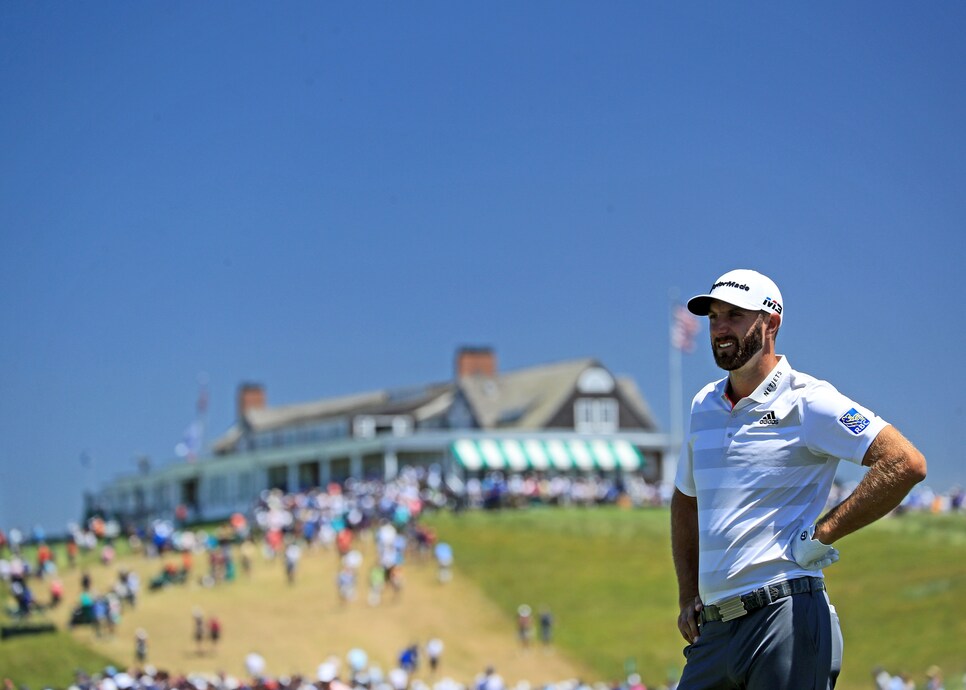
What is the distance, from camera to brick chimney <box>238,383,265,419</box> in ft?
331

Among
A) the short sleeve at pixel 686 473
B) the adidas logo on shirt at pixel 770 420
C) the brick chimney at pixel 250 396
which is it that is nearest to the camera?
the adidas logo on shirt at pixel 770 420

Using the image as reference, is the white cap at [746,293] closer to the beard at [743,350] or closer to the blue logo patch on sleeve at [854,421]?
the beard at [743,350]

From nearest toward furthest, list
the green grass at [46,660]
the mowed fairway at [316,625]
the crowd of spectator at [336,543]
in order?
the green grass at [46,660] → the mowed fairway at [316,625] → the crowd of spectator at [336,543]

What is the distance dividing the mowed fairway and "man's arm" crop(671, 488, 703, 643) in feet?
104

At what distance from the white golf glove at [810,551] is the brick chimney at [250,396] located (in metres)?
97.0

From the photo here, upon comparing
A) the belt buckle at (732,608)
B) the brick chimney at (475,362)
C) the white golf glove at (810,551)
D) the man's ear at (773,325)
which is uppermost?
the brick chimney at (475,362)

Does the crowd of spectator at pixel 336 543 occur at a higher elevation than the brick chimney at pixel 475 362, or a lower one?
lower

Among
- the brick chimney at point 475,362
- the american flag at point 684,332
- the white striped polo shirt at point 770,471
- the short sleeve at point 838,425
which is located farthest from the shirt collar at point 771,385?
the brick chimney at point 475,362

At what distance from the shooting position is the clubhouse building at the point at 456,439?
69875mm

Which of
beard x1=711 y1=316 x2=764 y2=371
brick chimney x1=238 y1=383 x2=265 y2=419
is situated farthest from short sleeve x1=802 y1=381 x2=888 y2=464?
brick chimney x1=238 y1=383 x2=265 y2=419

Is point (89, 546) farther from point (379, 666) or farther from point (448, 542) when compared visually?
point (379, 666)

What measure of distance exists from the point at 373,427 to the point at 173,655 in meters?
41.5

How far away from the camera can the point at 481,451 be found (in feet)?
226

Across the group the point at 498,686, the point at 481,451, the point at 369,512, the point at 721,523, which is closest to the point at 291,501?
the point at 369,512
